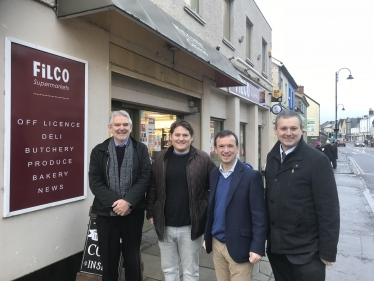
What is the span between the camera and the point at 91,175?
8.92ft

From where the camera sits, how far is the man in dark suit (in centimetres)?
225

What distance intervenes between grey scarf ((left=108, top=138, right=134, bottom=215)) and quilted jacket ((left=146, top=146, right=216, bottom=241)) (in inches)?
9.3

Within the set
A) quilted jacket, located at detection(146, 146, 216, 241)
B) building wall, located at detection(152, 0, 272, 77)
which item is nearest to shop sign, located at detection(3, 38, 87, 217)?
quilted jacket, located at detection(146, 146, 216, 241)

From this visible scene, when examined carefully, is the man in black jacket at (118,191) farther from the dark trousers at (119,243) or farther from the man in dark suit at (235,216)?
the man in dark suit at (235,216)

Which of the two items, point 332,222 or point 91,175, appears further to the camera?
point 91,175

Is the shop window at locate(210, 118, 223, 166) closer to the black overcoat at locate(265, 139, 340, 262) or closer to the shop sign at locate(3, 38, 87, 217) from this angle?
the shop sign at locate(3, 38, 87, 217)

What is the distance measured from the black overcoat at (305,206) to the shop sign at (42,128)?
7.49 feet

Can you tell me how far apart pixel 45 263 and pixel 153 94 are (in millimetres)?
3283

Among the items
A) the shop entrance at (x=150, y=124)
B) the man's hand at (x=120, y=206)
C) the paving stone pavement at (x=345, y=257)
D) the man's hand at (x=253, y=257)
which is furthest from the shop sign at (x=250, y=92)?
the man's hand at (x=253, y=257)

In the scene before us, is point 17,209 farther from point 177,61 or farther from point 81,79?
point 177,61

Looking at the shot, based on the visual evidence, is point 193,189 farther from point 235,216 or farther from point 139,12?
point 139,12

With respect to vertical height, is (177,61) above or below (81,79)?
above

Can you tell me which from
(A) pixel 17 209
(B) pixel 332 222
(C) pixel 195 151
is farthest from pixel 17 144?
(B) pixel 332 222

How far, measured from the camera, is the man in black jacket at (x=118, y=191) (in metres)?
2.66
